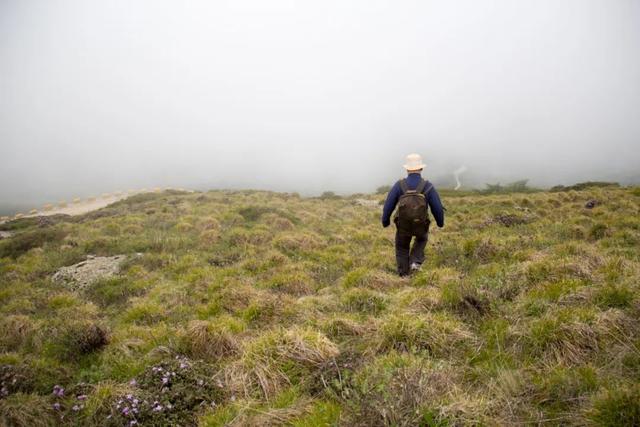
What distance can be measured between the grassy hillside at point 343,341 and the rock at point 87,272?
0.36 m

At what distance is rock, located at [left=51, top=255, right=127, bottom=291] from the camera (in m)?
11.3

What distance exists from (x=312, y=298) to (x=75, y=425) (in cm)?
456

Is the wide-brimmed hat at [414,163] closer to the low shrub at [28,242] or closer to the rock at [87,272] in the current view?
the rock at [87,272]

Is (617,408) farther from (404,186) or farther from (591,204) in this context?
(591,204)

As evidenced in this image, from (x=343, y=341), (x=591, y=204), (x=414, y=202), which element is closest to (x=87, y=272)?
(x=343, y=341)

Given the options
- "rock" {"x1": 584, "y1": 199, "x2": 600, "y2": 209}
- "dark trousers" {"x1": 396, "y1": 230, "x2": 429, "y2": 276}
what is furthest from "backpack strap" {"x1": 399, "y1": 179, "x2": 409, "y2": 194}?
"rock" {"x1": 584, "y1": 199, "x2": 600, "y2": 209}

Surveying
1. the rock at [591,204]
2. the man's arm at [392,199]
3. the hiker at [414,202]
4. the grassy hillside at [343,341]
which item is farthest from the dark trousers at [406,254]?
the rock at [591,204]

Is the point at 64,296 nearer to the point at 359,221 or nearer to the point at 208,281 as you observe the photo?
the point at 208,281

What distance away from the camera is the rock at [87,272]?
445 inches

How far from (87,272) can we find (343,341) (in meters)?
10.3

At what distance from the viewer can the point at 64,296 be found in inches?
381

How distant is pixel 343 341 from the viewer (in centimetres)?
576

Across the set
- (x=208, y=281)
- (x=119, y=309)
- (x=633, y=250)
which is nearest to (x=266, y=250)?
(x=208, y=281)

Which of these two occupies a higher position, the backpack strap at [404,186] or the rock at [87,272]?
the backpack strap at [404,186]
